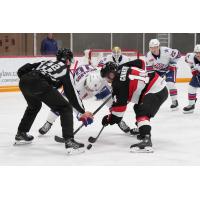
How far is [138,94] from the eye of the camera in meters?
3.96

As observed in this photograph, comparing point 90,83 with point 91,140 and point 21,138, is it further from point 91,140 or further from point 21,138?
point 21,138

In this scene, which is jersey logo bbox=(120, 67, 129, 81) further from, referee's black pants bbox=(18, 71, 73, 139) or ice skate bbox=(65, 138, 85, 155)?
ice skate bbox=(65, 138, 85, 155)

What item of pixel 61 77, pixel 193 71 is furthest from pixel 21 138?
pixel 193 71

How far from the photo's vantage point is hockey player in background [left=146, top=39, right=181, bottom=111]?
6418 mm

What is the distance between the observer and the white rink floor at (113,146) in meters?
3.65

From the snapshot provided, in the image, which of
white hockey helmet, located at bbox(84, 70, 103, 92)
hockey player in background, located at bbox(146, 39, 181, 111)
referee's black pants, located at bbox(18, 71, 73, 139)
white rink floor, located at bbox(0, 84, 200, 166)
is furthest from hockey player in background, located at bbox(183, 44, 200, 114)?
referee's black pants, located at bbox(18, 71, 73, 139)

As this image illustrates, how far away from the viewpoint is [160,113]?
6176 mm

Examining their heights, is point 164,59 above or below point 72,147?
above

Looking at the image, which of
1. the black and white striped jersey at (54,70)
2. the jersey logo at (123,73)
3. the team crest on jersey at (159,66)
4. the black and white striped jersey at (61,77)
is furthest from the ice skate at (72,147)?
the team crest on jersey at (159,66)

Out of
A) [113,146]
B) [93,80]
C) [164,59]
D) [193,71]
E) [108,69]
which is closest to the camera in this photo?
[108,69]

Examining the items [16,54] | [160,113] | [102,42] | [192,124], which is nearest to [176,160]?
[192,124]

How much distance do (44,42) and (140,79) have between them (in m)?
5.87

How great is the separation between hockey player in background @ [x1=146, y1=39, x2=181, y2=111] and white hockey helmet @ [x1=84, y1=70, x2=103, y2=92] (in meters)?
2.50

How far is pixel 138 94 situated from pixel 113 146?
1.82ft
